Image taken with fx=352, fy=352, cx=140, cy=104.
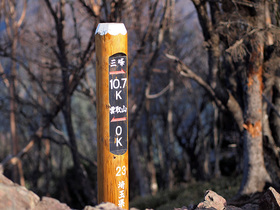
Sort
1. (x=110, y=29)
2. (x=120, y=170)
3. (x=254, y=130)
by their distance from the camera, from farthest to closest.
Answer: (x=254, y=130), (x=120, y=170), (x=110, y=29)

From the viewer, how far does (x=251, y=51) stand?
18.9ft

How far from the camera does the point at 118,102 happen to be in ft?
12.6

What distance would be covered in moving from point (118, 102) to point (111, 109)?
11 cm

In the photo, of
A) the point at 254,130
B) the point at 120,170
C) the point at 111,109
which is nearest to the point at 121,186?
the point at 120,170

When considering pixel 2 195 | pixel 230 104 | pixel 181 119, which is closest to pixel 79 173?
pixel 230 104

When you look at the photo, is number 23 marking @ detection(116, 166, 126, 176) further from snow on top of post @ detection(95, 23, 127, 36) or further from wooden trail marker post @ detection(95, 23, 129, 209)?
snow on top of post @ detection(95, 23, 127, 36)

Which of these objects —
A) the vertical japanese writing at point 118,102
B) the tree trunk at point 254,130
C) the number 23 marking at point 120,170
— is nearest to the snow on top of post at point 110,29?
the vertical japanese writing at point 118,102

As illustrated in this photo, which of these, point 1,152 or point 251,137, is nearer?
point 251,137

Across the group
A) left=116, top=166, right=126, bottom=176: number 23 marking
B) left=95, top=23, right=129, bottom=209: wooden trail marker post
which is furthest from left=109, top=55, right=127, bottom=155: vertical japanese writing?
left=116, top=166, right=126, bottom=176: number 23 marking

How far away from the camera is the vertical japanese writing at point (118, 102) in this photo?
3791 mm

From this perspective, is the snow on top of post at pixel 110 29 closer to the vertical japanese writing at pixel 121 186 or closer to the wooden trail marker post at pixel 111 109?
the wooden trail marker post at pixel 111 109

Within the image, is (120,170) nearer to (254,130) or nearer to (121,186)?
(121,186)

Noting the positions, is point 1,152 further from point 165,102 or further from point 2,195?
point 2,195

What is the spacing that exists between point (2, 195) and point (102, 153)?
120 cm
